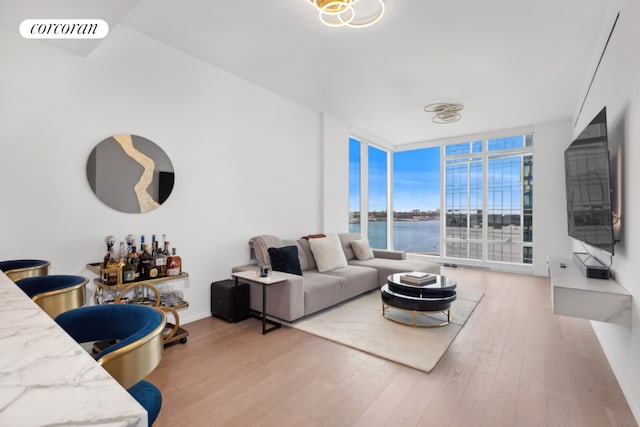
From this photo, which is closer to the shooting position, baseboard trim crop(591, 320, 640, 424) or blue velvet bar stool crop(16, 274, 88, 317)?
blue velvet bar stool crop(16, 274, 88, 317)

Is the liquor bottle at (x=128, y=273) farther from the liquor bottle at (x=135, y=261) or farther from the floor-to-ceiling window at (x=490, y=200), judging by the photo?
the floor-to-ceiling window at (x=490, y=200)

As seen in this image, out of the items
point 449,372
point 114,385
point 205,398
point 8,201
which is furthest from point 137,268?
point 449,372

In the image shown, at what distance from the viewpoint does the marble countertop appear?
1.48ft

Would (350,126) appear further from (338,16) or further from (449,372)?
(449,372)

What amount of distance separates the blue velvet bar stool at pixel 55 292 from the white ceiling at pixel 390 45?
177 centimetres

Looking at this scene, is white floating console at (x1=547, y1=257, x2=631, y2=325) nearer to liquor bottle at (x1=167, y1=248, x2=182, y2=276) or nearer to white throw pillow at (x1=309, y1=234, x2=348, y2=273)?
white throw pillow at (x1=309, y1=234, x2=348, y2=273)

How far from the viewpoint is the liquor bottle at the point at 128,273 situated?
261cm

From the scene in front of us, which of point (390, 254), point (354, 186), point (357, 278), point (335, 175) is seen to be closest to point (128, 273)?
point (357, 278)

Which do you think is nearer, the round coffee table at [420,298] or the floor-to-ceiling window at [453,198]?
the round coffee table at [420,298]

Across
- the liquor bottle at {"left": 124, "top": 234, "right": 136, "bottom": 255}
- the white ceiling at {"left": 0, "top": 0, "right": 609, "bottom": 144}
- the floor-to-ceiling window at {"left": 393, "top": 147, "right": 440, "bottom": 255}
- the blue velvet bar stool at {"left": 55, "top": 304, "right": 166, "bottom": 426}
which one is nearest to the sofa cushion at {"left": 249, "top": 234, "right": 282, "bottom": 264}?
the liquor bottle at {"left": 124, "top": 234, "right": 136, "bottom": 255}

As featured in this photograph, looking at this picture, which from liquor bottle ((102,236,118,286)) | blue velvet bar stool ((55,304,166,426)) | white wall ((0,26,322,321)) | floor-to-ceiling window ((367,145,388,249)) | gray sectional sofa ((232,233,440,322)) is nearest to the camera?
blue velvet bar stool ((55,304,166,426))

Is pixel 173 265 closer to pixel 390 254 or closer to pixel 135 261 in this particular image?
pixel 135 261

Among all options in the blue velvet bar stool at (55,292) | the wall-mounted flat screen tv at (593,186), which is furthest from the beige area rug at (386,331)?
the blue velvet bar stool at (55,292)

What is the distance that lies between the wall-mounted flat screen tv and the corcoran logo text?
3.78 meters
